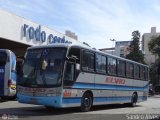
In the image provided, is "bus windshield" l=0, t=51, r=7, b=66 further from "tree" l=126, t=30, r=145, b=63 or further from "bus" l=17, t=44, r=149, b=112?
"tree" l=126, t=30, r=145, b=63

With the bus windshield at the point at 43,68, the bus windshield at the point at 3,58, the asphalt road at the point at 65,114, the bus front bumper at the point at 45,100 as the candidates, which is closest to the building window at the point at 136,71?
the asphalt road at the point at 65,114

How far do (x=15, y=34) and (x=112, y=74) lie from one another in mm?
12239

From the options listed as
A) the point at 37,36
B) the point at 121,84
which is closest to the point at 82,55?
the point at 121,84

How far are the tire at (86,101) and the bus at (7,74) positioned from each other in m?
5.44

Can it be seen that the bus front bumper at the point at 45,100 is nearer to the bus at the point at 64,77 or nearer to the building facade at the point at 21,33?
the bus at the point at 64,77

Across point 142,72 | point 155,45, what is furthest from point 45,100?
point 155,45

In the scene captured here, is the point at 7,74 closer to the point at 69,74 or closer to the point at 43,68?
the point at 43,68

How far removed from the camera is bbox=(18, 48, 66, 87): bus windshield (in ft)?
54.6

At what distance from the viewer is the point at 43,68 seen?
55.5ft

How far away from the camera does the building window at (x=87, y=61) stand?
1812cm

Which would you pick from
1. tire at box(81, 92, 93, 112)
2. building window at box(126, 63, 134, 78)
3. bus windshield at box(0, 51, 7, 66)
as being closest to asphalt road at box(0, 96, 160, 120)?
tire at box(81, 92, 93, 112)

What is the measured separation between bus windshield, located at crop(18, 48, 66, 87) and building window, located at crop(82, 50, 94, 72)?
143cm

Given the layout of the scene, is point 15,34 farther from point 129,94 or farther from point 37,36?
point 129,94

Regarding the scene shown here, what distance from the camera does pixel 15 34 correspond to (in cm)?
3144
